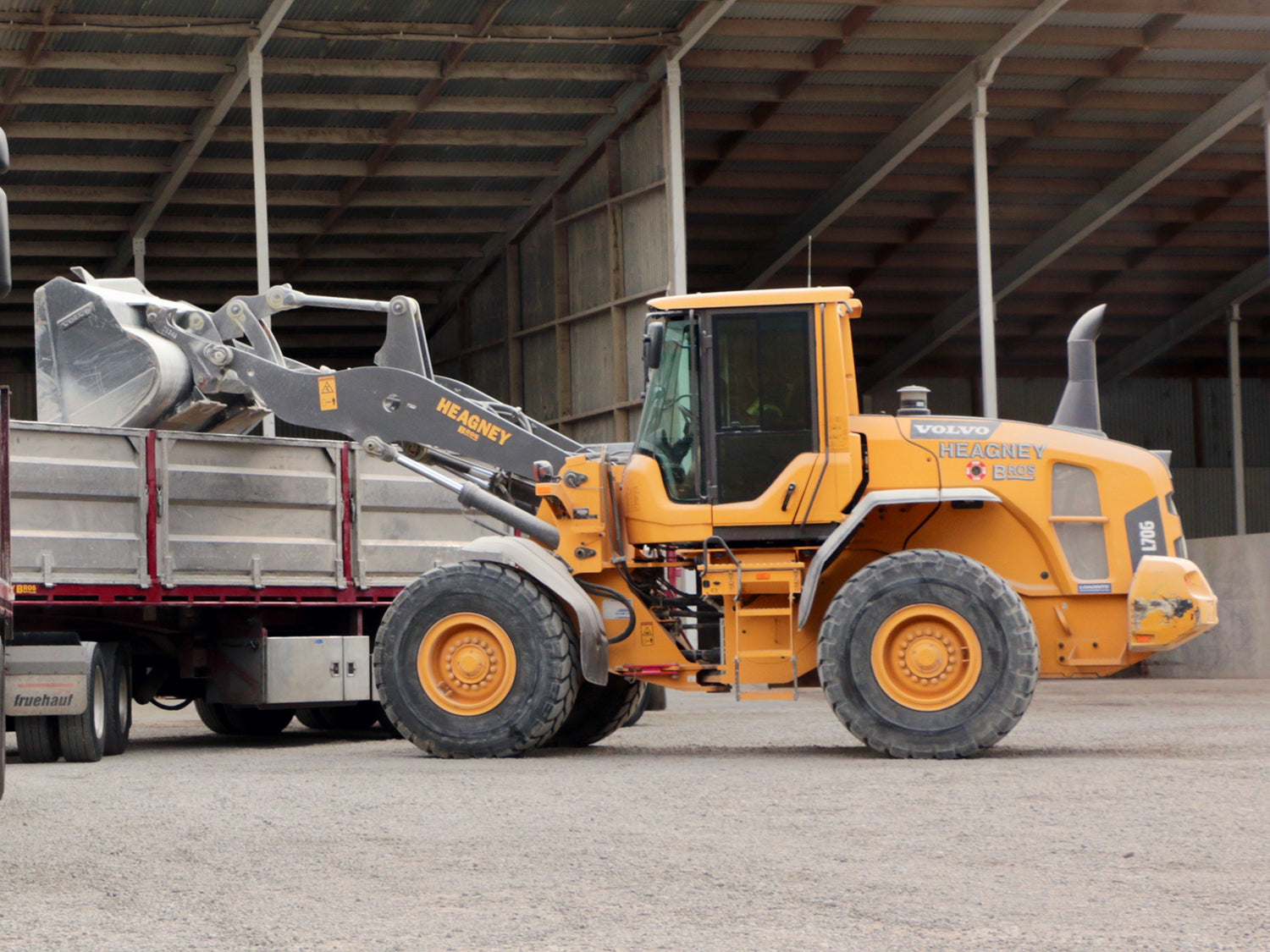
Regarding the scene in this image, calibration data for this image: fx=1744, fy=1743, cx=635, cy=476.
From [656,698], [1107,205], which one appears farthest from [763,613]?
[1107,205]

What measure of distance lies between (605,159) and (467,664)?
49.9 feet

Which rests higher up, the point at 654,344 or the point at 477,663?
the point at 654,344

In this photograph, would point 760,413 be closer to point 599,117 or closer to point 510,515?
point 510,515

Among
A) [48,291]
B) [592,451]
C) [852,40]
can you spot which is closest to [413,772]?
[592,451]

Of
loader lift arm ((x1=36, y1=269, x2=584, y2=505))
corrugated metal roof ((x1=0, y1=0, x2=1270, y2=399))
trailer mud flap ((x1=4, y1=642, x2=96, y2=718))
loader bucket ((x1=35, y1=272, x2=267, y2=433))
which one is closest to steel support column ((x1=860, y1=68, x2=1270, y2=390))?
corrugated metal roof ((x1=0, y1=0, x2=1270, y2=399))

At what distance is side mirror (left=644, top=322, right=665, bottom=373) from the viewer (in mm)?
10820

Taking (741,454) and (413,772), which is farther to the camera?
(741,454)

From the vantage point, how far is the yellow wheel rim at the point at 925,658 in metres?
10.2

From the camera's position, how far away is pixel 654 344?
1081 centimetres

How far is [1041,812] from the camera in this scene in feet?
25.0

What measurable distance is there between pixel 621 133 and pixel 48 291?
1341cm

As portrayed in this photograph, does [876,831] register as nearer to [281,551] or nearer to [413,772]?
[413,772]

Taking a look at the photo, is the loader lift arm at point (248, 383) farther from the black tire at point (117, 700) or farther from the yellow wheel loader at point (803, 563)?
the black tire at point (117, 700)

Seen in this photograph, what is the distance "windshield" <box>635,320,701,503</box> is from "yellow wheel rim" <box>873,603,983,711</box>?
152 centimetres
